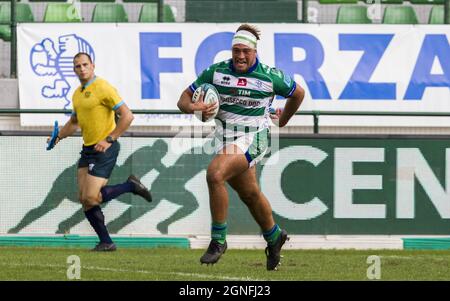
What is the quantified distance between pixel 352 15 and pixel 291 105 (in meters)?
9.46

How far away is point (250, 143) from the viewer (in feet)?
33.7

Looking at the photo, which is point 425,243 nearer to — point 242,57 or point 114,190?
point 114,190

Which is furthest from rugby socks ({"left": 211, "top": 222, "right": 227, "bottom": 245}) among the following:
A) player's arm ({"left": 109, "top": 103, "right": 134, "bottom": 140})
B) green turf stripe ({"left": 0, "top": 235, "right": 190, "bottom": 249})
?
green turf stripe ({"left": 0, "top": 235, "right": 190, "bottom": 249})

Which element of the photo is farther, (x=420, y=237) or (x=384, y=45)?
(x=384, y=45)

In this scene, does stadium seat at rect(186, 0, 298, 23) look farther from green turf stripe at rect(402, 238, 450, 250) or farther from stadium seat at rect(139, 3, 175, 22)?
green turf stripe at rect(402, 238, 450, 250)

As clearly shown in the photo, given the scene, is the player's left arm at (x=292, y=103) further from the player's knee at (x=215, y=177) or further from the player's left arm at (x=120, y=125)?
the player's left arm at (x=120, y=125)

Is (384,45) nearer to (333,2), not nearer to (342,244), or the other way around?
(333,2)

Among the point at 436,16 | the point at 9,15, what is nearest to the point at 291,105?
the point at 436,16

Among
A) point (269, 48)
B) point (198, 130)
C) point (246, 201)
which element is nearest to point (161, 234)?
point (198, 130)

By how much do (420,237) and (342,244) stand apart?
928 millimetres

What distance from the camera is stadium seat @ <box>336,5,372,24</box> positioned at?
1973 centimetres

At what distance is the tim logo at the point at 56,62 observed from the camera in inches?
728

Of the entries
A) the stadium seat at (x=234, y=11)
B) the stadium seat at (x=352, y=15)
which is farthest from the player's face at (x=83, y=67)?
the stadium seat at (x=352, y=15)

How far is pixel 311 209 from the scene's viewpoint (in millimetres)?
14172
